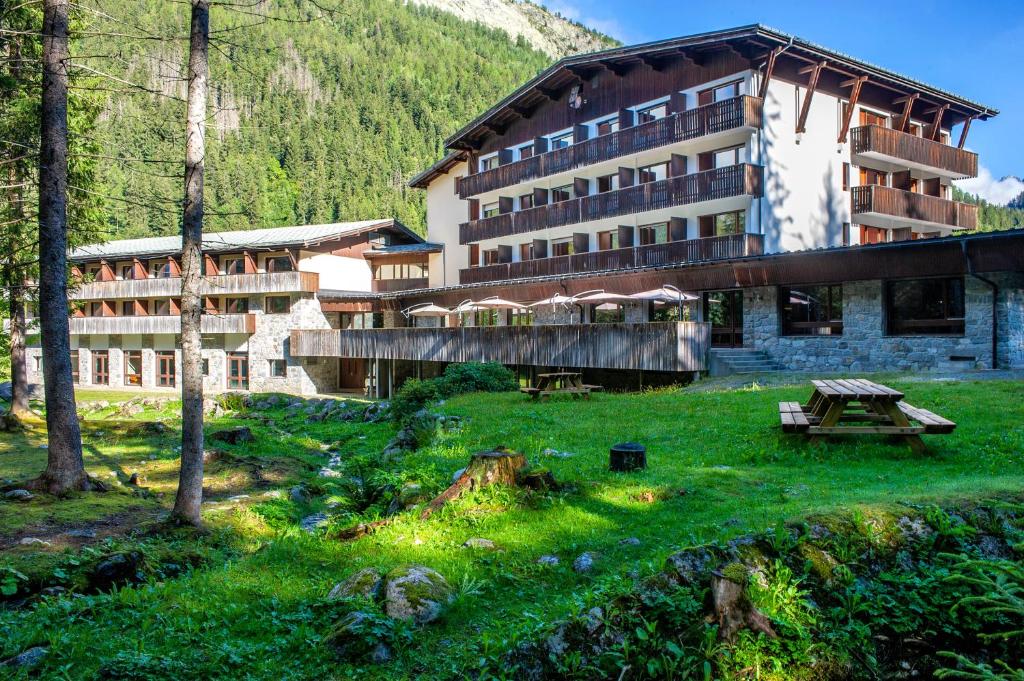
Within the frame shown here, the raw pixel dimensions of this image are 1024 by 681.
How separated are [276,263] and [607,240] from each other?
2108 cm

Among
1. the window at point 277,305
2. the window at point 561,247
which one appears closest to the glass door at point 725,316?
the window at point 561,247

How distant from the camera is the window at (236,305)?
41625 mm

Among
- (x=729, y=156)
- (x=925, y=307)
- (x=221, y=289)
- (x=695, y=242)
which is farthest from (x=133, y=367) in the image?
(x=925, y=307)

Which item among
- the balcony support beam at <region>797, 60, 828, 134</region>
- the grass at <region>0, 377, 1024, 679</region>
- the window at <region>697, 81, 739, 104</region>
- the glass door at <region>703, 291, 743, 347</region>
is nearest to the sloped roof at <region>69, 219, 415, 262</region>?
the window at <region>697, 81, 739, 104</region>

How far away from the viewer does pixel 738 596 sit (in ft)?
14.2

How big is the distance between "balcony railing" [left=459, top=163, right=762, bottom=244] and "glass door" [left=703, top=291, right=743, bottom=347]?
3.87 metres

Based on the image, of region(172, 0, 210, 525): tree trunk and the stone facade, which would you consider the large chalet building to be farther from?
region(172, 0, 210, 525): tree trunk

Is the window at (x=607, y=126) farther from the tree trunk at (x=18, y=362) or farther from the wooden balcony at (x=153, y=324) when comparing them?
the tree trunk at (x=18, y=362)

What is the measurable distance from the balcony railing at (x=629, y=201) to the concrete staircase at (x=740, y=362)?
20.8 ft

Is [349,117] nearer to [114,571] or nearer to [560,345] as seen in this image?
[560,345]

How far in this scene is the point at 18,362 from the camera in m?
23.0

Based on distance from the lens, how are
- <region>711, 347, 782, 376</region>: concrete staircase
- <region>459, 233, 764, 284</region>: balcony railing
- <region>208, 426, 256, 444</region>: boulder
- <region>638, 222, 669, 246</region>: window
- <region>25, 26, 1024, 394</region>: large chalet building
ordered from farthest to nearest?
<region>638, 222, 669, 246</region>: window, <region>459, 233, 764, 284</region>: balcony railing, <region>711, 347, 782, 376</region>: concrete staircase, <region>25, 26, 1024, 394</region>: large chalet building, <region>208, 426, 256, 444</region>: boulder

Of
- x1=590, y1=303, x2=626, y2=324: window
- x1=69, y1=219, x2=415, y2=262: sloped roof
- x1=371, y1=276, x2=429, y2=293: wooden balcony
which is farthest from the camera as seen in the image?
x1=371, y1=276, x2=429, y2=293: wooden balcony

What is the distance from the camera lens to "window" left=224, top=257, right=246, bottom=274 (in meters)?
42.6
